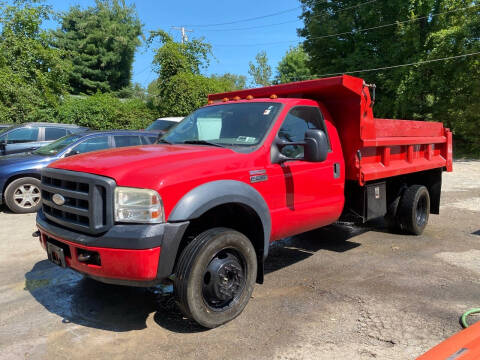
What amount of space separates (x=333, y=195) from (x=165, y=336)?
247 centimetres

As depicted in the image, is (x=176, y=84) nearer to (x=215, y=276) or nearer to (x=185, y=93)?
(x=185, y=93)

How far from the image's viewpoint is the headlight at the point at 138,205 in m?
2.92

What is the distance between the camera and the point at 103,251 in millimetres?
2916

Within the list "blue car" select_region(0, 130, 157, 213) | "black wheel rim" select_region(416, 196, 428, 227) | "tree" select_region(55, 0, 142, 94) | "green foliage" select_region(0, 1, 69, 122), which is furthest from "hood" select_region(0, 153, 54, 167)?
"tree" select_region(55, 0, 142, 94)

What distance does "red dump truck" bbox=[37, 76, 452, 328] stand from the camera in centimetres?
294

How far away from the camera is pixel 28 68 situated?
20859 mm

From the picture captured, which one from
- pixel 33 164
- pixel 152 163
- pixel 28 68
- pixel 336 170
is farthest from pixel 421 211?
pixel 28 68

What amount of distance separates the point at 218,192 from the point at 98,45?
44.2m

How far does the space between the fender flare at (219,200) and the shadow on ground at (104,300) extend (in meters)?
1.05

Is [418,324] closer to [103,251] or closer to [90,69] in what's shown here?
[103,251]

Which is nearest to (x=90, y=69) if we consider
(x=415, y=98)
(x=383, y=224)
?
(x=415, y=98)

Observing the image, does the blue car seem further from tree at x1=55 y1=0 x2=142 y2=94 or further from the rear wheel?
tree at x1=55 y1=0 x2=142 y2=94

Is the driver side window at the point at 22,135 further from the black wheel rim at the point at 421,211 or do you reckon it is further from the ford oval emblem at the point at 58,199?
the black wheel rim at the point at 421,211

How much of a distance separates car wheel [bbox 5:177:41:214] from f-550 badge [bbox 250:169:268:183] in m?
6.10
